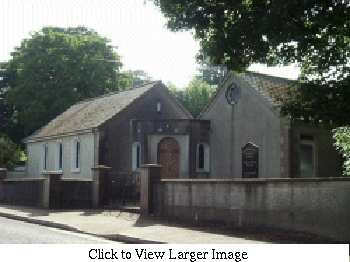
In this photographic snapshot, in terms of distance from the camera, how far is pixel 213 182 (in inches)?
647

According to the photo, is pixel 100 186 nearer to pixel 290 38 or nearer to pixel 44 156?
pixel 290 38

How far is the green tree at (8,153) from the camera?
155ft

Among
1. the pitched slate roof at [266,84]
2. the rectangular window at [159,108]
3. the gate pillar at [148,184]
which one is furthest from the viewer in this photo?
the rectangular window at [159,108]

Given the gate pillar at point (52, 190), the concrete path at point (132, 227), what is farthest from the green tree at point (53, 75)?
the concrete path at point (132, 227)

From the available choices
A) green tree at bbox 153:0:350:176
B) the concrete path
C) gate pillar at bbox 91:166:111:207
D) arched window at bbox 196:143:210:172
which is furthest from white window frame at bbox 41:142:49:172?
green tree at bbox 153:0:350:176

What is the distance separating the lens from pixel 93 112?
1318 inches

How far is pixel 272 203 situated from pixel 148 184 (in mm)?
5906

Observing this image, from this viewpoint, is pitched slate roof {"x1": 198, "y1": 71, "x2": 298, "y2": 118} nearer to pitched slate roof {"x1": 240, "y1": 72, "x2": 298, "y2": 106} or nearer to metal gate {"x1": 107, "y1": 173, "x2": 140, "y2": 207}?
pitched slate roof {"x1": 240, "y1": 72, "x2": 298, "y2": 106}

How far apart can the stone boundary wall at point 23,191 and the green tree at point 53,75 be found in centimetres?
1910

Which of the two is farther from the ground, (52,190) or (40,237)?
(52,190)

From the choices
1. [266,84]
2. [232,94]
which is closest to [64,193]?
[232,94]

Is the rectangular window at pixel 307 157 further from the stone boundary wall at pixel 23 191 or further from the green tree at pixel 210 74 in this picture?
the green tree at pixel 210 74

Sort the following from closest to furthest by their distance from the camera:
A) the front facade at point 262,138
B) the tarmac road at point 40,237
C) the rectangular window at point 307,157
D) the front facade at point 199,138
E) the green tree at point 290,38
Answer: the tarmac road at point 40,237, the green tree at point 290,38, the front facade at point 262,138, the rectangular window at point 307,157, the front facade at point 199,138

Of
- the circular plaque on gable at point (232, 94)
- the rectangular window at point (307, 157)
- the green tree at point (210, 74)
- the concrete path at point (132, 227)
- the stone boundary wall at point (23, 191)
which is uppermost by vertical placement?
the green tree at point (210, 74)
